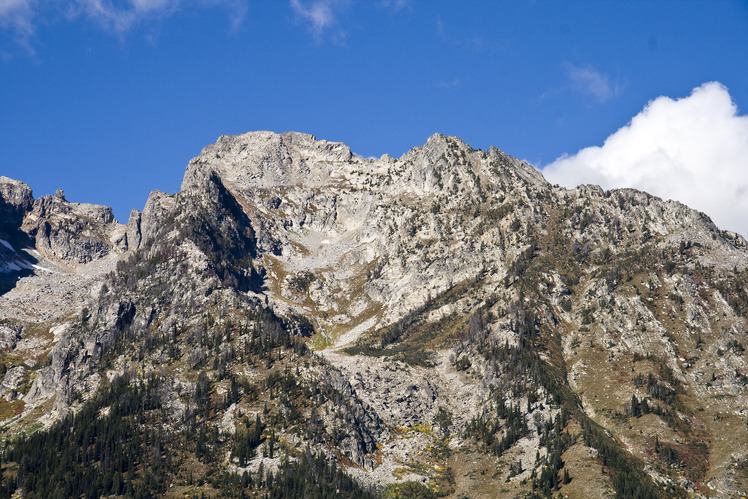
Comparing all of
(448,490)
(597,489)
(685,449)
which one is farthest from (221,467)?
(685,449)

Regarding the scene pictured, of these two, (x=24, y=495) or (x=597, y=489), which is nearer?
(x=597, y=489)

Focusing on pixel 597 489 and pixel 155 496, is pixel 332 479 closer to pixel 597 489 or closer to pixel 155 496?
pixel 155 496

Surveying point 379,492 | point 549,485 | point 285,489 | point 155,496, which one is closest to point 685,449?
point 549,485

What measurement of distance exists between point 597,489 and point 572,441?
25824 millimetres

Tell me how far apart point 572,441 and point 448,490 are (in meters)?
40.3

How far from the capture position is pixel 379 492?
7687 inches

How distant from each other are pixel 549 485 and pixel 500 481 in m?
18.3

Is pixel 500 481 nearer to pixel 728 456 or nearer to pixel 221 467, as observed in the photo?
pixel 728 456

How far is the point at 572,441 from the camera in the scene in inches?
7864

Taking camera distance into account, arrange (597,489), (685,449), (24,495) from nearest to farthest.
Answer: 1. (597,489)
2. (24,495)
3. (685,449)

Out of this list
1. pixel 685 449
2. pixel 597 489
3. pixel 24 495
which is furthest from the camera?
pixel 685 449

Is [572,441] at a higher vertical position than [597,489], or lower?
higher

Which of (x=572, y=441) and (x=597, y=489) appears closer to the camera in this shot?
(x=597, y=489)

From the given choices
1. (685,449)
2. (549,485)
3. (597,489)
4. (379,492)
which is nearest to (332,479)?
(379,492)
